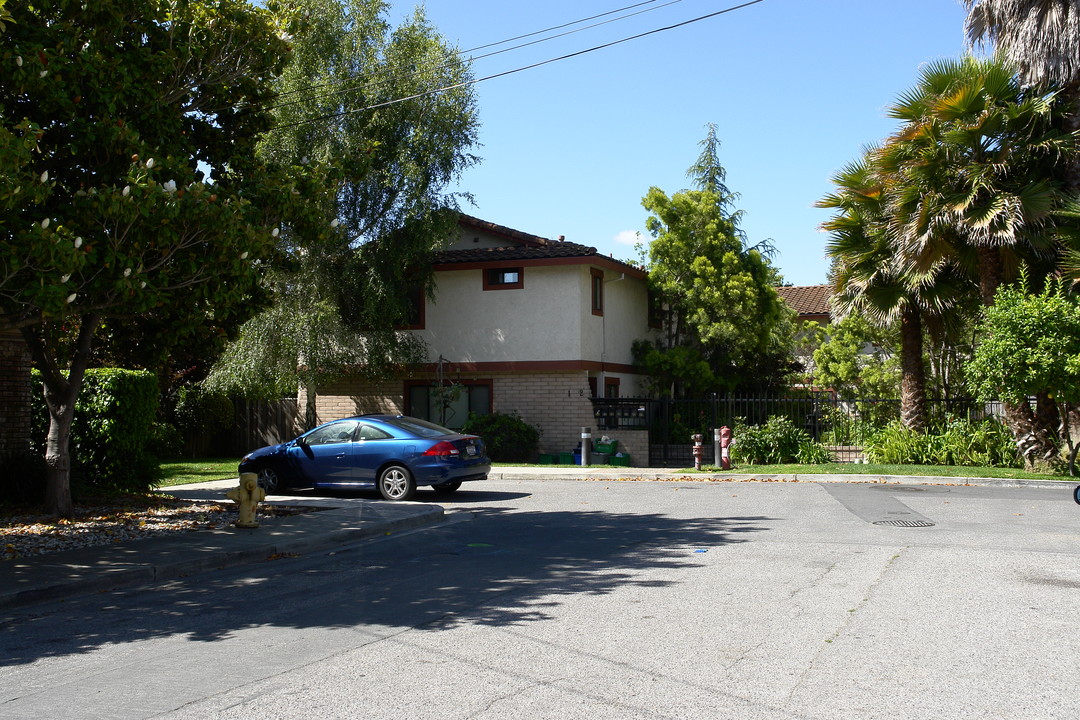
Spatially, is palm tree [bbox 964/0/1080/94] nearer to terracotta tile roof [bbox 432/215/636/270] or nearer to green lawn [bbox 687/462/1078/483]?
green lawn [bbox 687/462/1078/483]

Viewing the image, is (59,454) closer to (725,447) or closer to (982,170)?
(725,447)

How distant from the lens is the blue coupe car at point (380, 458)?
51.3ft

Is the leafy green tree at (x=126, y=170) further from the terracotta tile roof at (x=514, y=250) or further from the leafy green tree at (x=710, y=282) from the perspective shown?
the leafy green tree at (x=710, y=282)

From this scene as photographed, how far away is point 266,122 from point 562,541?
279 inches

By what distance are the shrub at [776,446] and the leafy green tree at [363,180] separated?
9.08 meters

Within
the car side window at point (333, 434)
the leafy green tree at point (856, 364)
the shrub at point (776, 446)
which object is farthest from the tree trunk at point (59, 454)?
the leafy green tree at point (856, 364)

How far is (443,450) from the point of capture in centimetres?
1559

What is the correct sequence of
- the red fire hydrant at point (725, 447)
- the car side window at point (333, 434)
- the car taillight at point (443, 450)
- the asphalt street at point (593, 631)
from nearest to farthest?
the asphalt street at point (593, 631) → the car taillight at point (443, 450) → the car side window at point (333, 434) → the red fire hydrant at point (725, 447)

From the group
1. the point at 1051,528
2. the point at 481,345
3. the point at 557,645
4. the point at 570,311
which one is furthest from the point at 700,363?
the point at 557,645

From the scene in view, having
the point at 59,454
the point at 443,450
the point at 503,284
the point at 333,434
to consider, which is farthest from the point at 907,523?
the point at 503,284

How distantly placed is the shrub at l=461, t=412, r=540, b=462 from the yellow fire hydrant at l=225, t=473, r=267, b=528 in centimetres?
1232

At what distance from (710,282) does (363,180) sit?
987cm

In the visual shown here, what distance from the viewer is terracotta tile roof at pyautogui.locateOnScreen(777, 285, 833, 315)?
4234 centimetres

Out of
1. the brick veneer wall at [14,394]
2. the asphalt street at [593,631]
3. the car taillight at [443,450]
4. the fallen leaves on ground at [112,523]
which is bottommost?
the asphalt street at [593,631]
